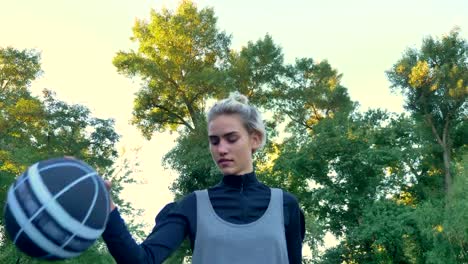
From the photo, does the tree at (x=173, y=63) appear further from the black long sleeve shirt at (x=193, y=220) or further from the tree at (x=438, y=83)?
the black long sleeve shirt at (x=193, y=220)

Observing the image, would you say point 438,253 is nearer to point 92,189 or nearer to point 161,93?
point 161,93

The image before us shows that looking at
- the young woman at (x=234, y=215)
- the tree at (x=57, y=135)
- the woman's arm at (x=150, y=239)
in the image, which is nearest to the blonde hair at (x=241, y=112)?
the young woman at (x=234, y=215)

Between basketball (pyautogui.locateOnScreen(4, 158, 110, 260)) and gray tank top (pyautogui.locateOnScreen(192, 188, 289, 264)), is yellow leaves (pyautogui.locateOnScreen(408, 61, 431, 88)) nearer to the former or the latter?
gray tank top (pyautogui.locateOnScreen(192, 188, 289, 264))

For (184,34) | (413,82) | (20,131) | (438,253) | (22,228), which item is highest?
(184,34)

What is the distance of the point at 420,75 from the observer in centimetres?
3344

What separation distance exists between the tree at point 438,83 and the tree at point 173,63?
36.3 feet

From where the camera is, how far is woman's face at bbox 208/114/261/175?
148 inches

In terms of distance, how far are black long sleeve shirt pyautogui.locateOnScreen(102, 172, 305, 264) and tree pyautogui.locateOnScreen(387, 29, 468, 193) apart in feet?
100

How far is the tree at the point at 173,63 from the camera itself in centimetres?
3647

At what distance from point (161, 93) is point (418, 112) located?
50.3 ft

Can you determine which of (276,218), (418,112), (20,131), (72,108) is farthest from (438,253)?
(276,218)

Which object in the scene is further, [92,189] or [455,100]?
[455,100]

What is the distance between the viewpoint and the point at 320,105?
118ft

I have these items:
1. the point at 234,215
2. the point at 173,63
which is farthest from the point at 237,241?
the point at 173,63
